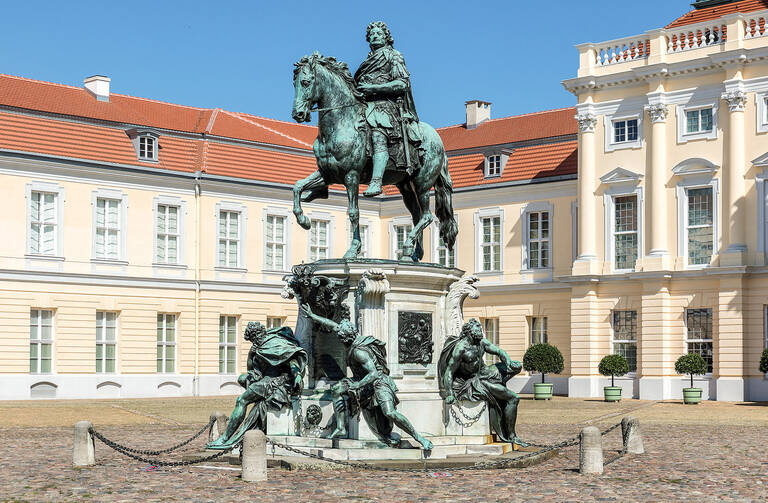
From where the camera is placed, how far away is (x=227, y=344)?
45.5 meters

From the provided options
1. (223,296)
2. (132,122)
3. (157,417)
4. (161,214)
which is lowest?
(157,417)

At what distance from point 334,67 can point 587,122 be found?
2678 centimetres

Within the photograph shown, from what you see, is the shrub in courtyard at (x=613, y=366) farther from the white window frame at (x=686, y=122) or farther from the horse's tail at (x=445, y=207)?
the horse's tail at (x=445, y=207)

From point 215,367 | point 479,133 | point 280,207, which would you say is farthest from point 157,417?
point 479,133

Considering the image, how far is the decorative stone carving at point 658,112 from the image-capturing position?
4053cm

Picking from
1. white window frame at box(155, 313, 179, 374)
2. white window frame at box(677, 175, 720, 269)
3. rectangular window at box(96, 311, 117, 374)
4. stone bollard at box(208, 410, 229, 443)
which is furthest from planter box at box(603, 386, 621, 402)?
stone bollard at box(208, 410, 229, 443)

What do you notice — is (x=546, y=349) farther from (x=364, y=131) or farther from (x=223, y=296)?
(x=364, y=131)

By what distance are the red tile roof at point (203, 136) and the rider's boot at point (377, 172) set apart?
2618 centimetres

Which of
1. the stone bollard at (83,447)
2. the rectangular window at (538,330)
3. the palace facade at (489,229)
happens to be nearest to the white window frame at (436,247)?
the palace facade at (489,229)

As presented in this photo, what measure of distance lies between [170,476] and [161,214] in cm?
3049

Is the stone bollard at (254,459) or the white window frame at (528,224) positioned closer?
the stone bollard at (254,459)

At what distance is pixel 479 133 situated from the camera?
5150 cm

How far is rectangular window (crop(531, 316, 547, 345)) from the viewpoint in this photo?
45.6m

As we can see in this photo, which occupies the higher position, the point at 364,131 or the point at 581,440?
the point at 364,131
